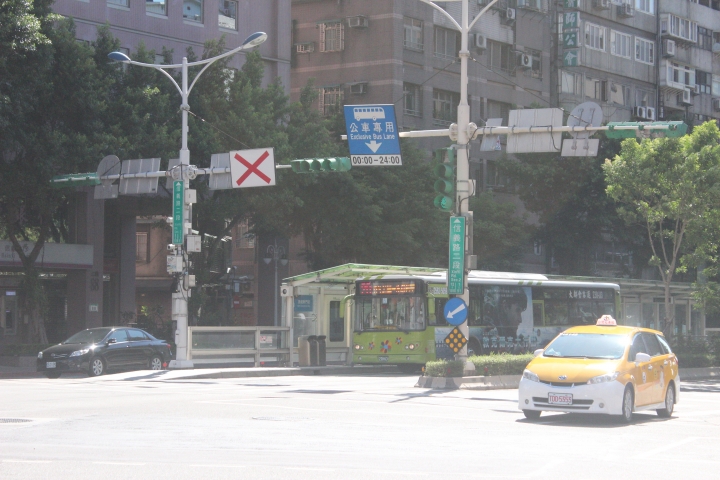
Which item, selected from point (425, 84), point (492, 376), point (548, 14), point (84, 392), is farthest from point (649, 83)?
point (84, 392)

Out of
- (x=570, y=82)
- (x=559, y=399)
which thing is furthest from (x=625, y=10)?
(x=559, y=399)

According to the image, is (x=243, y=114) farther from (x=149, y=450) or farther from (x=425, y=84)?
(x=149, y=450)

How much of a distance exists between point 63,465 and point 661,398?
1005 centimetres

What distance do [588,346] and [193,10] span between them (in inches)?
1295

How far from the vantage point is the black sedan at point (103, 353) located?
2853 cm

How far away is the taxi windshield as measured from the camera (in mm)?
16156

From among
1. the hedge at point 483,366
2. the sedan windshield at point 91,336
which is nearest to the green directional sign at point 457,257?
the hedge at point 483,366

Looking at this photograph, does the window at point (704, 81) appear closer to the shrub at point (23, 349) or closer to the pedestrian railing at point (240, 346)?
the pedestrian railing at point (240, 346)

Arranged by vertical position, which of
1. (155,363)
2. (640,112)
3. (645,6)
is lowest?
(155,363)

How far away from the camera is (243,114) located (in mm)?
39031

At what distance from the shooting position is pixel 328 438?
13055 millimetres

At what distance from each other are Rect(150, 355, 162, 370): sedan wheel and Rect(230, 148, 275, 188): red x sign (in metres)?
5.97

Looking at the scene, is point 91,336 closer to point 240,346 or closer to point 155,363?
point 155,363

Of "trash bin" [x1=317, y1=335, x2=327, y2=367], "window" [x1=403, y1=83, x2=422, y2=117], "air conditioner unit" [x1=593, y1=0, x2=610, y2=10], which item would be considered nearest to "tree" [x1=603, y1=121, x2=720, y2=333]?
"trash bin" [x1=317, y1=335, x2=327, y2=367]
